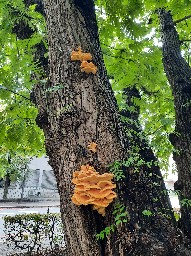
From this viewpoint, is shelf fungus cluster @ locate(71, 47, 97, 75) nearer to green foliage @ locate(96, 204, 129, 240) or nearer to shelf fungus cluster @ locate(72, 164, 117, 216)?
shelf fungus cluster @ locate(72, 164, 117, 216)

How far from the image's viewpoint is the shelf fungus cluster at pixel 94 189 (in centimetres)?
168

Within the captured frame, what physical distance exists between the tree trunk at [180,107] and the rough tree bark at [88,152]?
1.34 metres

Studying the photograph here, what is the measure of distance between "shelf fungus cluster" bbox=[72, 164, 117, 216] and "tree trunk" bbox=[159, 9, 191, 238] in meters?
1.53

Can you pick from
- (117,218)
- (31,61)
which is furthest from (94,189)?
(31,61)

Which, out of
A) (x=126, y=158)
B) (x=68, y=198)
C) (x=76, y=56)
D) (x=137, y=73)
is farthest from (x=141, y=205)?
(x=137, y=73)

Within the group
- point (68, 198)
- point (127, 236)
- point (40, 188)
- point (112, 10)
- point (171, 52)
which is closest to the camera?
point (127, 236)

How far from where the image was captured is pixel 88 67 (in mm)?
2170

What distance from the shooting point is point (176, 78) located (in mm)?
4246

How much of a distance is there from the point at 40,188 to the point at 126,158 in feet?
87.1

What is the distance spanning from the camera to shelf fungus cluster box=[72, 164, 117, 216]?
1.68 m

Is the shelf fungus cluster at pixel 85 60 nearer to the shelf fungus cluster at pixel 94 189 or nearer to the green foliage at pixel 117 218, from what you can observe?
the shelf fungus cluster at pixel 94 189

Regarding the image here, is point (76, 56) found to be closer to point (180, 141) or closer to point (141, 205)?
point (141, 205)

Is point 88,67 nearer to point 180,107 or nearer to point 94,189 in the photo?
point 94,189

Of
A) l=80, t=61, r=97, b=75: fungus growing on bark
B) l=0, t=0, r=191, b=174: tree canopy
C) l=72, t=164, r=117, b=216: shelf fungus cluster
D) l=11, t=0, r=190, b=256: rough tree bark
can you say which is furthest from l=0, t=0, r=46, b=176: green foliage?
l=72, t=164, r=117, b=216: shelf fungus cluster
